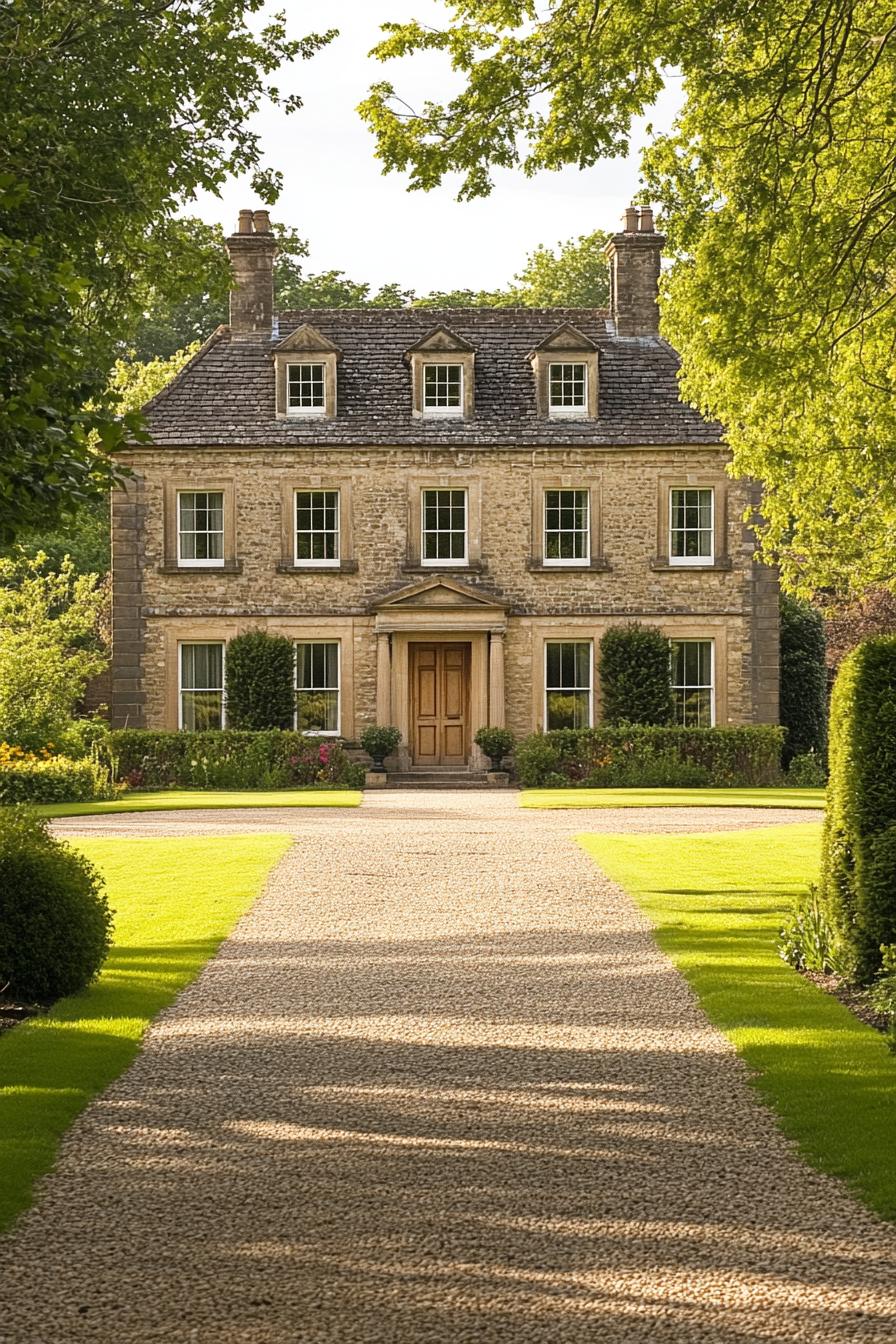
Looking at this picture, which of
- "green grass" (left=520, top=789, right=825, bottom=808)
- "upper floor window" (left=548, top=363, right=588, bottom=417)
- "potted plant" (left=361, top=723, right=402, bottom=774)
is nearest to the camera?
"green grass" (left=520, top=789, right=825, bottom=808)

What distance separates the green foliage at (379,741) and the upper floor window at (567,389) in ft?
24.5

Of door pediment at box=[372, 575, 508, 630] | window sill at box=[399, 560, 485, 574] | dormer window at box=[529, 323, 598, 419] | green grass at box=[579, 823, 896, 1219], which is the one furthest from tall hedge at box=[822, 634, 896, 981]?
dormer window at box=[529, 323, 598, 419]

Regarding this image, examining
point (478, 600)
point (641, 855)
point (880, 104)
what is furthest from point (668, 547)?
point (880, 104)

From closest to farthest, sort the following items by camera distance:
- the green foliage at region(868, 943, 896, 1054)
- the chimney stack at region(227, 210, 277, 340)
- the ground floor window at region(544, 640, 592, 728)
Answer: the green foliage at region(868, 943, 896, 1054) < the ground floor window at region(544, 640, 592, 728) < the chimney stack at region(227, 210, 277, 340)

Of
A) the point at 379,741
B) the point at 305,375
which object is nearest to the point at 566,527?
the point at 379,741

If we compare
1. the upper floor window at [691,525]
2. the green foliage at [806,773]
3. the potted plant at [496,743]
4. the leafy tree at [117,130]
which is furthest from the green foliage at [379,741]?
the leafy tree at [117,130]

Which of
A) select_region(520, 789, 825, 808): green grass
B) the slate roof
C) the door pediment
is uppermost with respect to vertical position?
the slate roof

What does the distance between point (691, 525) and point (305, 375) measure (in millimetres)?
8441

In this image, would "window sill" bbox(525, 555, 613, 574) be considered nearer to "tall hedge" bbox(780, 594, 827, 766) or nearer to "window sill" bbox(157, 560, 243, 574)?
"tall hedge" bbox(780, 594, 827, 766)

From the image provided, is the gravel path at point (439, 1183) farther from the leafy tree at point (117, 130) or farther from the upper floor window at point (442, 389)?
the upper floor window at point (442, 389)

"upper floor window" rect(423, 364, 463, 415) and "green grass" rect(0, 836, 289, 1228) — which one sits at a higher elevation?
"upper floor window" rect(423, 364, 463, 415)

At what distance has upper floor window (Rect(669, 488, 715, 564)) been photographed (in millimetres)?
32750

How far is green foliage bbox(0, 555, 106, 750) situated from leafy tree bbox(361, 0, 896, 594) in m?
14.1

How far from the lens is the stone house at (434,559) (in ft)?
106
